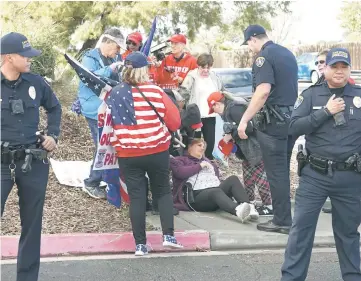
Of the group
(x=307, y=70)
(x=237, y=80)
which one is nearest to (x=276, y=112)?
(x=237, y=80)

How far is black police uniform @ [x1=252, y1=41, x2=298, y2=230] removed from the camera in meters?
6.40

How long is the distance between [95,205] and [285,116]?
93.0 inches

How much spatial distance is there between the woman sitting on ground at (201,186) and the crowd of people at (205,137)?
0.04 ft

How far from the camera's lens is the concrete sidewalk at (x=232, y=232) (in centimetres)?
648

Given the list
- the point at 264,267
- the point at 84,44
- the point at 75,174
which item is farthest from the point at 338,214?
the point at 84,44

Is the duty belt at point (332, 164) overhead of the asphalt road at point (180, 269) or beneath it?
overhead

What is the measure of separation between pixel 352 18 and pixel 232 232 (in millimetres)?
40762

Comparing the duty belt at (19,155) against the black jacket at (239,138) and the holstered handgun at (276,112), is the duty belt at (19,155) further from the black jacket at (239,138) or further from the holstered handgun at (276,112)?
the black jacket at (239,138)

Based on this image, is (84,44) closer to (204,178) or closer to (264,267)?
(204,178)

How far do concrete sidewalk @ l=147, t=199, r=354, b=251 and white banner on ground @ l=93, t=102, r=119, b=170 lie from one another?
2.81ft

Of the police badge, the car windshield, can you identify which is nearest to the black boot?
the police badge

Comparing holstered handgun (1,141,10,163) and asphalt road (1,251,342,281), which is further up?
holstered handgun (1,141,10,163)

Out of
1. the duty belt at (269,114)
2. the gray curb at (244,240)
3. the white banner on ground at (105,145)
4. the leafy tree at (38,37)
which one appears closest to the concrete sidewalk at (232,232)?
the gray curb at (244,240)

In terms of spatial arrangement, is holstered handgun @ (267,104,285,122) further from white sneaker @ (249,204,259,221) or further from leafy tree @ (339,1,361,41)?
leafy tree @ (339,1,361,41)
